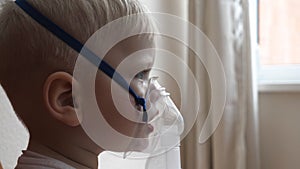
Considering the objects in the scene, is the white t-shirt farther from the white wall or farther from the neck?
the white wall

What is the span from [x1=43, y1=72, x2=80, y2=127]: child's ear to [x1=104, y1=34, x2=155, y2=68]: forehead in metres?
0.06

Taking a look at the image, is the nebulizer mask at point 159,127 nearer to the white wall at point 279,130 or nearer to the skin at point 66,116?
the skin at point 66,116

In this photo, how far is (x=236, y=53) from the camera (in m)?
1.74

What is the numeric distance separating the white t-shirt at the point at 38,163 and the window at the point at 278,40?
1518 mm

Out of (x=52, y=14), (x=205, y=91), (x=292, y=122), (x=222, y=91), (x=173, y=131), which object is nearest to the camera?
(x=52, y=14)

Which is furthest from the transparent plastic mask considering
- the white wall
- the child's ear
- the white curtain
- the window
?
the window

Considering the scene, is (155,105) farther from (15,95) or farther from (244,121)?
(244,121)

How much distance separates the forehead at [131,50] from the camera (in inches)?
21.9

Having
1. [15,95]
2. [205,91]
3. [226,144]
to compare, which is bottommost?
[15,95]

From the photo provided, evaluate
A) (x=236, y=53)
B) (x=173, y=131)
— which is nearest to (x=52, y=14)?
(x=173, y=131)

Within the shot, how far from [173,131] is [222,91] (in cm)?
36

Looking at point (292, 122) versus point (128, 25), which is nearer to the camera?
point (128, 25)

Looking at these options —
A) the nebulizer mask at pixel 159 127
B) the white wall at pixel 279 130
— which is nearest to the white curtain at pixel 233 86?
the white wall at pixel 279 130

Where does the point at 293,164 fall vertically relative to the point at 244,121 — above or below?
below
